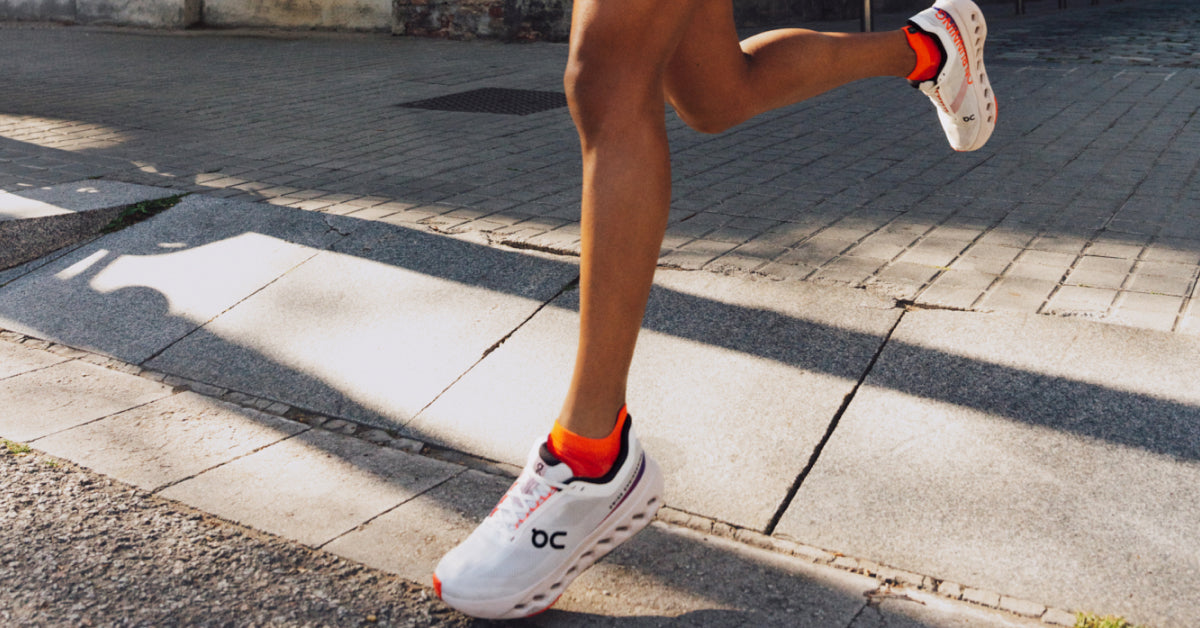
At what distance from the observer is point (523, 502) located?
1824mm

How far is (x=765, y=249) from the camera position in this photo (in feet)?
11.2

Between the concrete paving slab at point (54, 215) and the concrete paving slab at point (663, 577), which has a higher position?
the concrete paving slab at point (54, 215)

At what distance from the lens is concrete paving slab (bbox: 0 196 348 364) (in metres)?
3.33

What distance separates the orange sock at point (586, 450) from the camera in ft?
5.90

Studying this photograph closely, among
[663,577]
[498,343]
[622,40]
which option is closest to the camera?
[622,40]

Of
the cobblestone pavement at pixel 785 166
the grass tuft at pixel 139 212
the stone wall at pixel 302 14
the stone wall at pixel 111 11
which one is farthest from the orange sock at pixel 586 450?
the stone wall at pixel 111 11

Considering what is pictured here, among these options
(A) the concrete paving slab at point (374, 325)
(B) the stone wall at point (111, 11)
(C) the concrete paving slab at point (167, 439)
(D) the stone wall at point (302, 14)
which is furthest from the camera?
(B) the stone wall at point (111, 11)

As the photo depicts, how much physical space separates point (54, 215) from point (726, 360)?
9.42ft

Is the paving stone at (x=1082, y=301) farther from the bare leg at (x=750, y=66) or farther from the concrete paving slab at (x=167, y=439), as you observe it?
the concrete paving slab at (x=167, y=439)

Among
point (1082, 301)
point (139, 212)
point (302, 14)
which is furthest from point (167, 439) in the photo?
point (302, 14)

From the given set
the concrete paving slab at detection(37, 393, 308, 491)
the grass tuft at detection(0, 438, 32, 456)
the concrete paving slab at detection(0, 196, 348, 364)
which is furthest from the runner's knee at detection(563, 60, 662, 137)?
the concrete paving slab at detection(0, 196, 348, 364)

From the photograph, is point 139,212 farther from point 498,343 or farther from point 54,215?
point 498,343

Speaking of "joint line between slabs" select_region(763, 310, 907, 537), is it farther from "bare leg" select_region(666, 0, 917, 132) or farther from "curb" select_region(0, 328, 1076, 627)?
"bare leg" select_region(666, 0, 917, 132)

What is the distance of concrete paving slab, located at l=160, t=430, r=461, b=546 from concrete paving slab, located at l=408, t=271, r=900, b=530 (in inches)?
6.6
